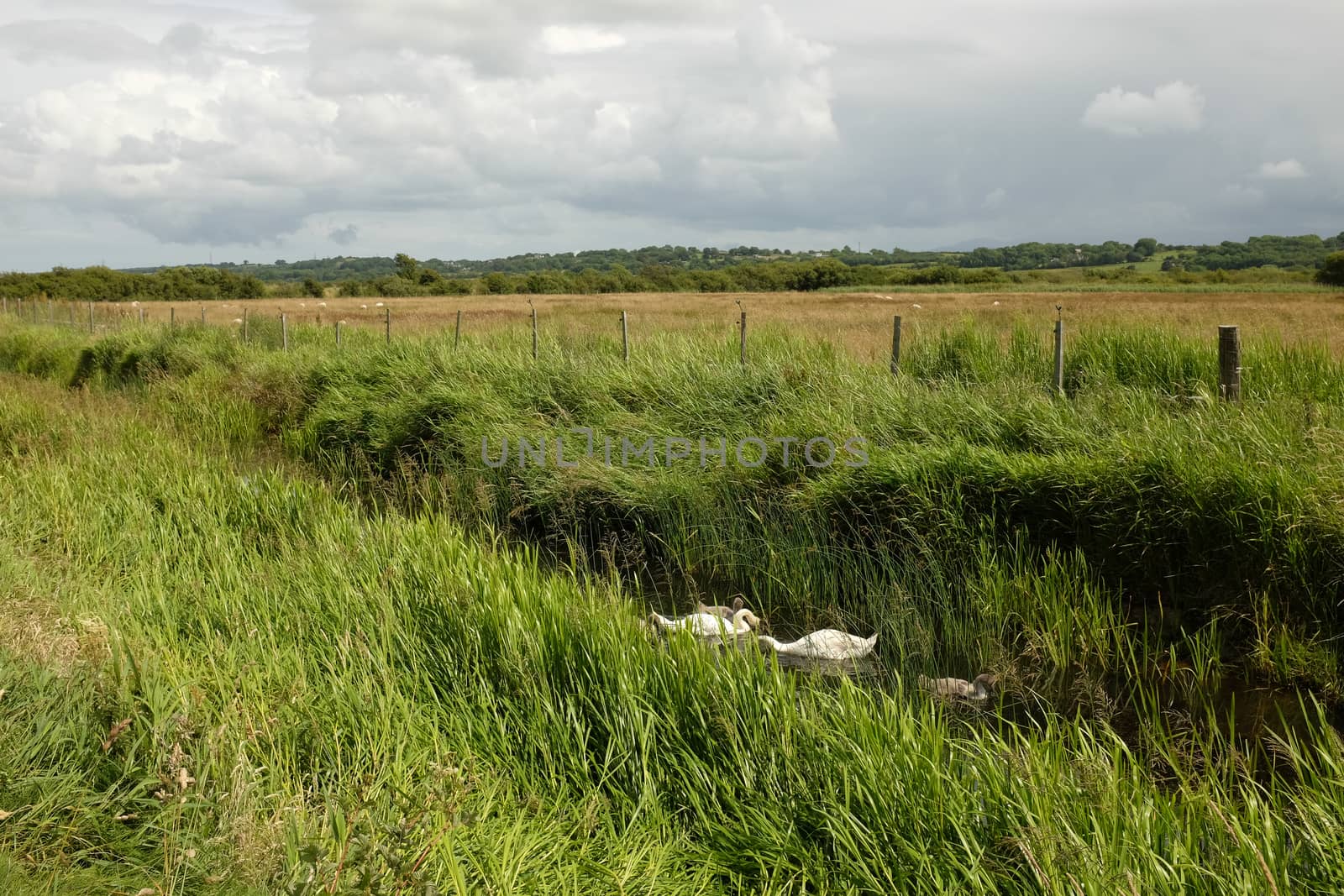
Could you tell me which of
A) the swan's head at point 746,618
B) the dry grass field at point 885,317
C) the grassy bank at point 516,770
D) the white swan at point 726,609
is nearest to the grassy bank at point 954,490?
the white swan at point 726,609

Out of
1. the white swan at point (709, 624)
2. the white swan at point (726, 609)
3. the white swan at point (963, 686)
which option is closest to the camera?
the white swan at point (709, 624)

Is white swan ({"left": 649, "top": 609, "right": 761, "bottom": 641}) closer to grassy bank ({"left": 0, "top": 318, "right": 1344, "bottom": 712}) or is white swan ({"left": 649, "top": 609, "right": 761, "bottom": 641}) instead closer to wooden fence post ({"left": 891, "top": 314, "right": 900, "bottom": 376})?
grassy bank ({"left": 0, "top": 318, "right": 1344, "bottom": 712})

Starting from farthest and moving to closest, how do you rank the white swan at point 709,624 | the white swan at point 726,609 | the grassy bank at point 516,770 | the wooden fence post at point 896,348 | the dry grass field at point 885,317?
the dry grass field at point 885,317 → the wooden fence post at point 896,348 → the white swan at point 726,609 → the white swan at point 709,624 → the grassy bank at point 516,770

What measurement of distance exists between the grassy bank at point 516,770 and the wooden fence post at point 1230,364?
13.5ft

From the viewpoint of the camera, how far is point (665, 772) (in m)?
3.65

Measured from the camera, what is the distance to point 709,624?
18.6ft

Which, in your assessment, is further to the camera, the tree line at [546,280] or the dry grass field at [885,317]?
the tree line at [546,280]

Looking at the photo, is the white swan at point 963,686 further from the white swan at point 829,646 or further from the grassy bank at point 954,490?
the white swan at point 829,646

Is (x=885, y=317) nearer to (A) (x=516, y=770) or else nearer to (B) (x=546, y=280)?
(A) (x=516, y=770)

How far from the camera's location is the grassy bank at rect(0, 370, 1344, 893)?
289cm

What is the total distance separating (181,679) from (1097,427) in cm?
618

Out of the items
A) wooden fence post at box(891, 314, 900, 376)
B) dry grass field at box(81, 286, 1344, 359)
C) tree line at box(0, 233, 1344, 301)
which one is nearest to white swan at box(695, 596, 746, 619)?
wooden fence post at box(891, 314, 900, 376)

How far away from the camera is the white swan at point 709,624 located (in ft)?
14.3

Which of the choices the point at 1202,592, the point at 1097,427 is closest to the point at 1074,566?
the point at 1202,592
